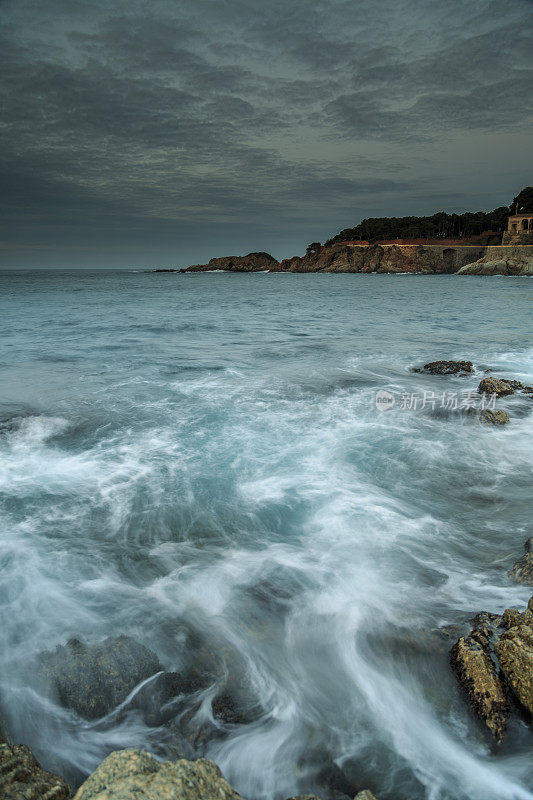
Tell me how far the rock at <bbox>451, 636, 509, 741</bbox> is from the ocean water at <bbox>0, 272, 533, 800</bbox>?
89 millimetres

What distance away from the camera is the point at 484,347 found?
16000 mm

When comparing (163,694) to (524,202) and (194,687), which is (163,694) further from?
(524,202)

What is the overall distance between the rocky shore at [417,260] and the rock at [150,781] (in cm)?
9124

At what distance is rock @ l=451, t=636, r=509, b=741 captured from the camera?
112 inches

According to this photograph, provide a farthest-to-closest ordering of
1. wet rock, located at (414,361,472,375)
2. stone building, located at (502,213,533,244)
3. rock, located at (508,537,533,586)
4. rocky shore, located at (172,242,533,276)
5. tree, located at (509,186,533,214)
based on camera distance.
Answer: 1. tree, located at (509,186,533,214)
2. stone building, located at (502,213,533,244)
3. rocky shore, located at (172,242,533,276)
4. wet rock, located at (414,361,472,375)
5. rock, located at (508,537,533,586)

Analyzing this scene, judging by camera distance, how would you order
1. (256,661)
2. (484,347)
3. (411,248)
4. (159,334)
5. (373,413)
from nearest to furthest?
1. (256,661)
2. (373,413)
3. (484,347)
4. (159,334)
5. (411,248)

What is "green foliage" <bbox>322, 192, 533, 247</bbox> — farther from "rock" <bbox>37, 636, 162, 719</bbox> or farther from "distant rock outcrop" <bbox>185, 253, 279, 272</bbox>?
"rock" <bbox>37, 636, 162, 719</bbox>

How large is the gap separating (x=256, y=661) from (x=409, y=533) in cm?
243

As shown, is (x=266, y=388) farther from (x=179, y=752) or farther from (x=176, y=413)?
(x=179, y=752)

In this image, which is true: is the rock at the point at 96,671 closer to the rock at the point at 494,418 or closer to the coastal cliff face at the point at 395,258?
the rock at the point at 494,418

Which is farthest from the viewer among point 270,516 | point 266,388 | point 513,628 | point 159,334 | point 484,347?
point 159,334

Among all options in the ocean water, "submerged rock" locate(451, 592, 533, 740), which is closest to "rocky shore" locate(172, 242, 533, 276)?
the ocean water

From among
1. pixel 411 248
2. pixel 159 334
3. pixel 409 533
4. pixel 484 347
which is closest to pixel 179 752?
pixel 409 533

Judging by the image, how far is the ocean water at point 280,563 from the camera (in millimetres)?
2904
